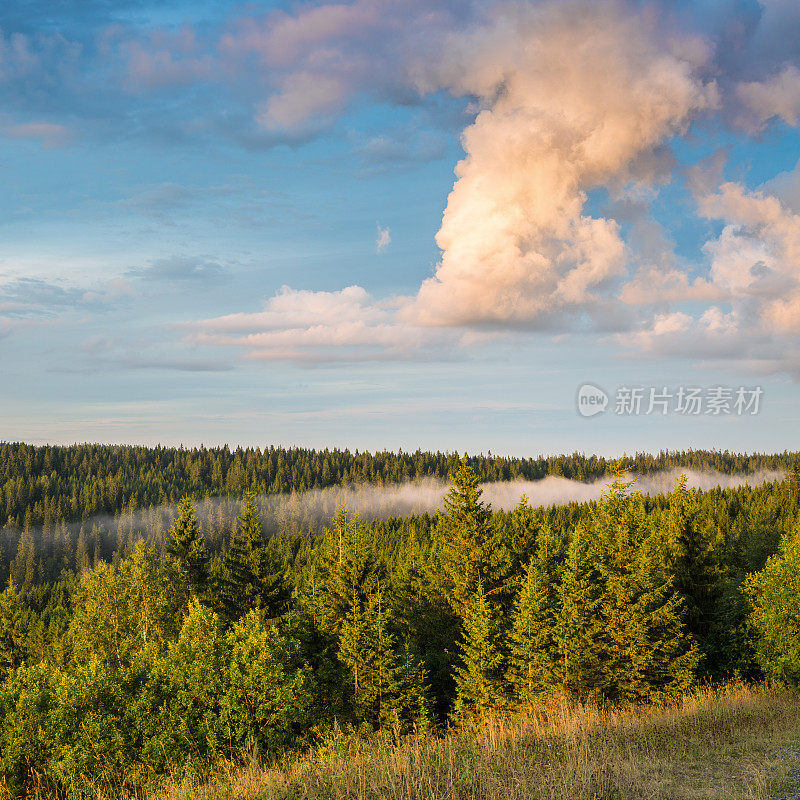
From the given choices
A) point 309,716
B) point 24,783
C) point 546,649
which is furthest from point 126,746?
point 546,649

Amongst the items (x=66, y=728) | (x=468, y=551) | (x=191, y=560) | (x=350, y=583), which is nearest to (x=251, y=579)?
(x=191, y=560)

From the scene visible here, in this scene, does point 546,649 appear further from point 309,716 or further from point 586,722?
point 586,722

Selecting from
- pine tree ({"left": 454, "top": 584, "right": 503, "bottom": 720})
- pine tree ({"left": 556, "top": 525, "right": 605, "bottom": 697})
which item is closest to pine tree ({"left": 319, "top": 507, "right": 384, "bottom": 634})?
pine tree ({"left": 454, "top": 584, "right": 503, "bottom": 720})

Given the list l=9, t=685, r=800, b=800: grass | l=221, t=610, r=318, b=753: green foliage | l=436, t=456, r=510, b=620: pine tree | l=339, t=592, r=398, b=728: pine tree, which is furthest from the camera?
l=436, t=456, r=510, b=620: pine tree

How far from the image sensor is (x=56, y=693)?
34656mm

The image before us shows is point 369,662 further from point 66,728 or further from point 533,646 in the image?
point 66,728

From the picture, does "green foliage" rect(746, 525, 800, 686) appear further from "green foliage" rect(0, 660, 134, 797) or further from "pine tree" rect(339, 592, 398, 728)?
"green foliage" rect(0, 660, 134, 797)

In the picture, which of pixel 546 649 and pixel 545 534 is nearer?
pixel 546 649

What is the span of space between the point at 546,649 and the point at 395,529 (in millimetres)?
126775

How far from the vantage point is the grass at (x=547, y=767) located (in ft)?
29.0

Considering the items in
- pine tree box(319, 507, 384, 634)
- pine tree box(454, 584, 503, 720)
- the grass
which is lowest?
pine tree box(454, 584, 503, 720)

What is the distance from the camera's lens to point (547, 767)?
9750 mm

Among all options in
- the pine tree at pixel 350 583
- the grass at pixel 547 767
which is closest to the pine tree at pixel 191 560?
the pine tree at pixel 350 583

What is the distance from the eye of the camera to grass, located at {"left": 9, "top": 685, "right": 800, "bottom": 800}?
8.84m
